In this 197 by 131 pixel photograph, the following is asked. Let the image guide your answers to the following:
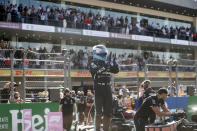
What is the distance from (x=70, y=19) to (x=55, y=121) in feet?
59.6

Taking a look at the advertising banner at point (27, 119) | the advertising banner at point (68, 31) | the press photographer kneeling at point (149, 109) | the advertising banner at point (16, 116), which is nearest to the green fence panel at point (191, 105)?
the press photographer kneeling at point (149, 109)

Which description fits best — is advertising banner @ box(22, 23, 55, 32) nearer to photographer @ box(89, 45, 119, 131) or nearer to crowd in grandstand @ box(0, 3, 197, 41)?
crowd in grandstand @ box(0, 3, 197, 41)

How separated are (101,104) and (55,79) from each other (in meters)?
4.05

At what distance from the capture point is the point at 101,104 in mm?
5820

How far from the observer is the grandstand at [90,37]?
1062 cm

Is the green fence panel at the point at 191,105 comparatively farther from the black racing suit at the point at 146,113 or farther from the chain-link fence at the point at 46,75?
the black racing suit at the point at 146,113

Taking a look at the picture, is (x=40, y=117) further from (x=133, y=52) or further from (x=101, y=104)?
(x=133, y=52)

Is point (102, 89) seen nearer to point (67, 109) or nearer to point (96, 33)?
point (67, 109)

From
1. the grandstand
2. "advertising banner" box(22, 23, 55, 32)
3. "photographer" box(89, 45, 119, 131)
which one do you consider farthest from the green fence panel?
"advertising banner" box(22, 23, 55, 32)

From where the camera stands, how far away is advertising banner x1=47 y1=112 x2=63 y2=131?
8211mm

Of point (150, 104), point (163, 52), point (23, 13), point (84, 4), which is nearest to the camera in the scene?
point (150, 104)

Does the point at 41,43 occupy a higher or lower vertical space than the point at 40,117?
higher

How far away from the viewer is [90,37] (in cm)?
2922

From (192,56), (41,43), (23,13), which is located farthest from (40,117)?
(192,56)
